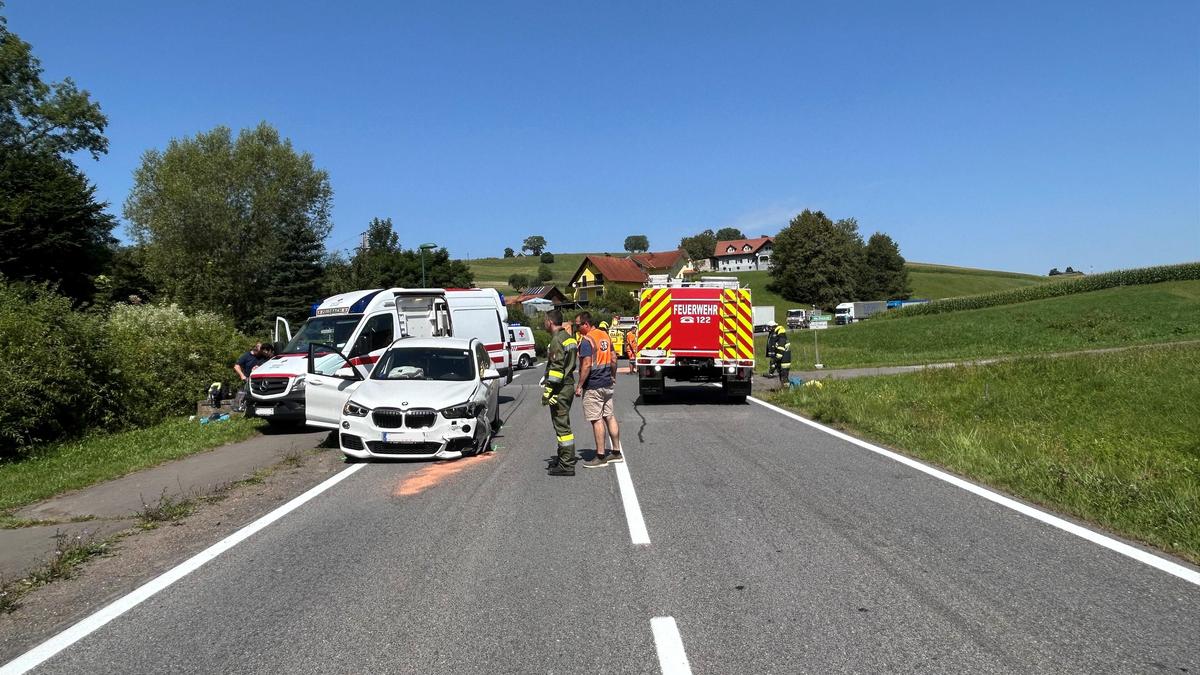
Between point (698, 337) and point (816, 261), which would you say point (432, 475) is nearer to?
point (698, 337)

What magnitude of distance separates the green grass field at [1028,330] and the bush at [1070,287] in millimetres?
2580

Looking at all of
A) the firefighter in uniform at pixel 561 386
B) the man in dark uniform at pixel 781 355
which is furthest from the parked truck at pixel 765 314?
the firefighter in uniform at pixel 561 386

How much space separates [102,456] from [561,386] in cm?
758

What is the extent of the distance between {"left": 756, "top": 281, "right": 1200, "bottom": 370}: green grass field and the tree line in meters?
28.6

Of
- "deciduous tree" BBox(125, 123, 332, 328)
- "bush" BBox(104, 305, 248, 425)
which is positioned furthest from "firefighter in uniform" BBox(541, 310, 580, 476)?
"deciduous tree" BBox(125, 123, 332, 328)

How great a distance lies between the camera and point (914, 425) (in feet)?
41.4

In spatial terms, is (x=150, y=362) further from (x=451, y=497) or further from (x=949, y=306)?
(x=949, y=306)

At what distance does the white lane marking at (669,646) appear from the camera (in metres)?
3.80

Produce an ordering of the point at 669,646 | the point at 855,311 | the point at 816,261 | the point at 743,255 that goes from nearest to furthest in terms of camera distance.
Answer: the point at 669,646
the point at 855,311
the point at 816,261
the point at 743,255

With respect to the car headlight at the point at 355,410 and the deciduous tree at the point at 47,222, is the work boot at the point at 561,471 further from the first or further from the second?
the deciduous tree at the point at 47,222

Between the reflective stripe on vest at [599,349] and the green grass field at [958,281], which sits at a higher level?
the green grass field at [958,281]

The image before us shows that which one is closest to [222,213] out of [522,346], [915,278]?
[522,346]

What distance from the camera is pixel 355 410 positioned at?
34.2ft

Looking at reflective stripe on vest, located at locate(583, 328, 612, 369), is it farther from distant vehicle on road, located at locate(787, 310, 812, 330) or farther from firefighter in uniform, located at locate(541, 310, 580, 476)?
distant vehicle on road, located at locate(787, 310, 812, 330)
